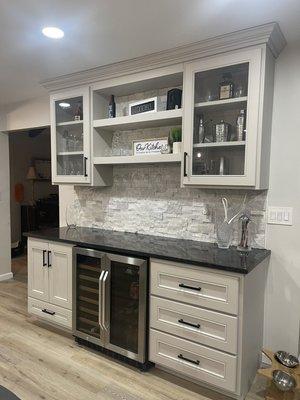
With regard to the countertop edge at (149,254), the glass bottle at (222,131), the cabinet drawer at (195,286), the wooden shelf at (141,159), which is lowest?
the cabinet drawer at (195,286)

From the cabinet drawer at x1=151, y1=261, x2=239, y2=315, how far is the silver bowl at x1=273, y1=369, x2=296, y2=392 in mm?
491

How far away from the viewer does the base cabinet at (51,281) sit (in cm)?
254

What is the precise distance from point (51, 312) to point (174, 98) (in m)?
2.17

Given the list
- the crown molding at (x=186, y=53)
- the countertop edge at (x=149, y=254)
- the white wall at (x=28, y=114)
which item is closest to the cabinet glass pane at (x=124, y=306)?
the countertop edge at (x=149, y=254)

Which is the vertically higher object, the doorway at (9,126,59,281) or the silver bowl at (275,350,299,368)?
the doorway at (9,126,59,281)

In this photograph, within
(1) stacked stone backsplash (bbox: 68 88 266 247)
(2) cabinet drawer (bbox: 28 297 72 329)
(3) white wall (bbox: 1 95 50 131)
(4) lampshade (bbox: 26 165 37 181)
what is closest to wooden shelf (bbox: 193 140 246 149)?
(1) stacked stone backsplash (bbox: 68 88 266 247)

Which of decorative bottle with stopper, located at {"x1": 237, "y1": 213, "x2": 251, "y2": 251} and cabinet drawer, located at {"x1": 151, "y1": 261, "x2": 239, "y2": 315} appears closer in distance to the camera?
cabinet drawer, located at {"x1": 151, "y1": 261, "x2": 239, "y2": 315}

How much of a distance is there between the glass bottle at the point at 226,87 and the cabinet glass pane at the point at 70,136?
1369 millimetres

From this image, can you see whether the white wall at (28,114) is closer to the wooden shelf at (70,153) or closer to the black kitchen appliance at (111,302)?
the wooden shelf at (70,153)

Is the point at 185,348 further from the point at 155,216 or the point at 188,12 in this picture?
the point at 188,12

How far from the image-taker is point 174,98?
2408 millimetres

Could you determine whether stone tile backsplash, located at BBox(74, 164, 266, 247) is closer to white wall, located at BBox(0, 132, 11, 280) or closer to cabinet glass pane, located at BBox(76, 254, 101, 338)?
cabinet glass pane, located at BBox(76, 254, 101, 338)

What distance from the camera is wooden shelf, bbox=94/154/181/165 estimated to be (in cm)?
233

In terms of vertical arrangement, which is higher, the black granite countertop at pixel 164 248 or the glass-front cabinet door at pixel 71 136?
the glass-front cabinet door at pixel 71 136
